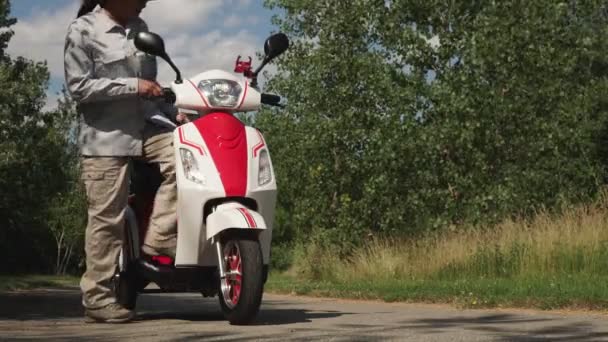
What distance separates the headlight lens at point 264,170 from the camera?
6367 millimetres

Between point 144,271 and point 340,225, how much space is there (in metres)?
18.7

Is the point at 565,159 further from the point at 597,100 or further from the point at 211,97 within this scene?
the point at 211,97

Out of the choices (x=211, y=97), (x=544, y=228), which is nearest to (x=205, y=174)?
(x=211, y=97)

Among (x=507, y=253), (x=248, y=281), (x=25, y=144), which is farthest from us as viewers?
(x=25, y=144)

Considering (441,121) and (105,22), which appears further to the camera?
(441,121)

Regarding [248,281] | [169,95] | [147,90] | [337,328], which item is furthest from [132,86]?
[337,328]

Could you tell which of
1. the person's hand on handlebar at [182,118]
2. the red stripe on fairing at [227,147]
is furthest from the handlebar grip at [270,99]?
the person's hand on handlebar at [182,118]

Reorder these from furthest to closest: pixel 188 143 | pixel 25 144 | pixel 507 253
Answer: pixel 25 144, pixel 507 253, pixel 188 143

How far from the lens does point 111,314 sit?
21.1 feet

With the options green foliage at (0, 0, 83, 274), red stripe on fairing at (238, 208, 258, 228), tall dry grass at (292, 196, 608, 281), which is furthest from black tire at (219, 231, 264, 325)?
green foliage at (0, 0, 83, 274)

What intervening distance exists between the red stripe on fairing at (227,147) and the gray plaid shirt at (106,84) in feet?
1.53

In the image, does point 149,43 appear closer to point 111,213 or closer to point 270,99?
point 270,99

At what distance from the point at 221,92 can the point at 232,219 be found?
913 millimetres

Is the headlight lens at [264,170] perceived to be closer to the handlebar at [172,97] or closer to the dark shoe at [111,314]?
the handlebar at [172,97]
